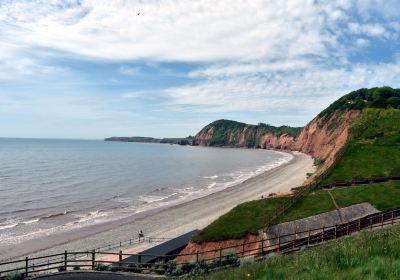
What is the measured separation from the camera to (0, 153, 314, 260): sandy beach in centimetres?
4156

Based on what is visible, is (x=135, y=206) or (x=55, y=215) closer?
(x=55, y=215)

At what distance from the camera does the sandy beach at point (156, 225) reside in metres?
41.6

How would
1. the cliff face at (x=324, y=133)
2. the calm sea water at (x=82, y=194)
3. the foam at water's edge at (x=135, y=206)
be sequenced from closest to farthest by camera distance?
the foam at water's edge at (x=135, y=206)
the calm sea water at (x=82, y=194)
the cliff face at (x=324, y=133)

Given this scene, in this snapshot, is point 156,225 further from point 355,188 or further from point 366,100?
point 366,100

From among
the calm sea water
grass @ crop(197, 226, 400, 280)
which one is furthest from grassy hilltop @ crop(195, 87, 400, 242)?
the calm sea water

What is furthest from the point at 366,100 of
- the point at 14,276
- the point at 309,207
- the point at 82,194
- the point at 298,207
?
the point at 14,276

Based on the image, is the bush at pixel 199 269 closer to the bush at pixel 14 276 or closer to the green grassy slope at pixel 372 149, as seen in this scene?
the bush at pixel 14 276

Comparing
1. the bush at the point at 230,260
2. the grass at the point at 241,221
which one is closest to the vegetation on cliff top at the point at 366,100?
the grass at the point at 241,221

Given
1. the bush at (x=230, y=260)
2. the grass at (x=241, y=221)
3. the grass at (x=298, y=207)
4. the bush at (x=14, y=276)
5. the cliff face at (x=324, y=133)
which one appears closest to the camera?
the bush at (x=14, y=276)

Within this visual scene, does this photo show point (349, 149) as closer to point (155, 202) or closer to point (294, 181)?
point (294, 181)

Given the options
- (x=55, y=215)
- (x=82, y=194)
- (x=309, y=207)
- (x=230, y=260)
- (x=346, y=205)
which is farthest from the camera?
(x=82, y=194)

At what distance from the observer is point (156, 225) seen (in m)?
51.5

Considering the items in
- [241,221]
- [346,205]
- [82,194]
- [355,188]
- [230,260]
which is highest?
[355,188]

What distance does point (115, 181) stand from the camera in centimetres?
9262
